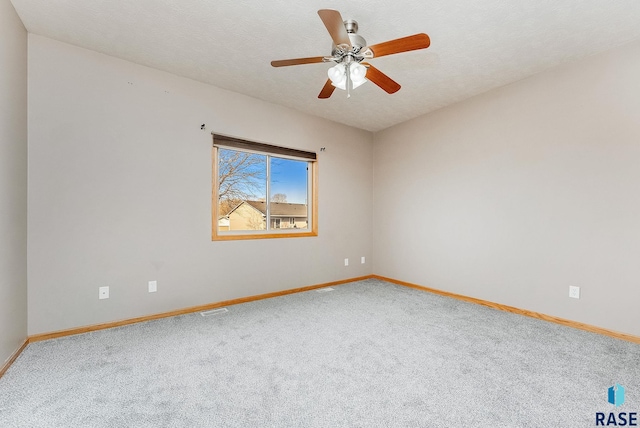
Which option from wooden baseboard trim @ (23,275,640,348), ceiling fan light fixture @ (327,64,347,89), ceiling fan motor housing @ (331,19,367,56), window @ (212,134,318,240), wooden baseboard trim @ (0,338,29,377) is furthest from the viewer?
window @ (212,134,318,240)

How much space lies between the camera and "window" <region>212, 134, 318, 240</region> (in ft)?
11.7

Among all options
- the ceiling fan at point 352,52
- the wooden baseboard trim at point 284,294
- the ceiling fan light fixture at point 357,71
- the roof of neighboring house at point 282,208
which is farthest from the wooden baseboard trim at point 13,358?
the ceiling fan light fixture at point 357,71

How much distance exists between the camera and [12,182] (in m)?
2.10

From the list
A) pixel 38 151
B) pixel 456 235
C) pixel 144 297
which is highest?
pixel 38 151

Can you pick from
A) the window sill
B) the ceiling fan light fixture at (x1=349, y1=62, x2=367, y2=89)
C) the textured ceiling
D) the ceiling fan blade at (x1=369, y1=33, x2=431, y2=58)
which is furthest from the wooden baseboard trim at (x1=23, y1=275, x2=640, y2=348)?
the ceiling fan blade at (x1=369, y1=33, x2=431, y2=58)

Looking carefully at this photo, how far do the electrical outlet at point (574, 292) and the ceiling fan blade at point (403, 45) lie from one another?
8.82 feet

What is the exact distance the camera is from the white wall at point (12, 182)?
1944 millimetres

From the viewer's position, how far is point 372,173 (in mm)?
4996

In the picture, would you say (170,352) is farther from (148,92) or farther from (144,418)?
(148,92)

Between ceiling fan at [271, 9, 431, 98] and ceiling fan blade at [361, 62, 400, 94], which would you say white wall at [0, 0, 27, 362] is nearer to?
ceiling fan at [271, 9, 431, 98]

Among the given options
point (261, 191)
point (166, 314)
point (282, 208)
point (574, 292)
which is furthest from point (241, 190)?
point (574, 292)

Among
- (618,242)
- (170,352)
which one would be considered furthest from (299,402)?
(618,242)

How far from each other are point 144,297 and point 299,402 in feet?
6.89

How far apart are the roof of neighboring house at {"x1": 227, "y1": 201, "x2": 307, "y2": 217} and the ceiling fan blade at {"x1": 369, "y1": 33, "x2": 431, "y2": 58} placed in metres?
2.44
